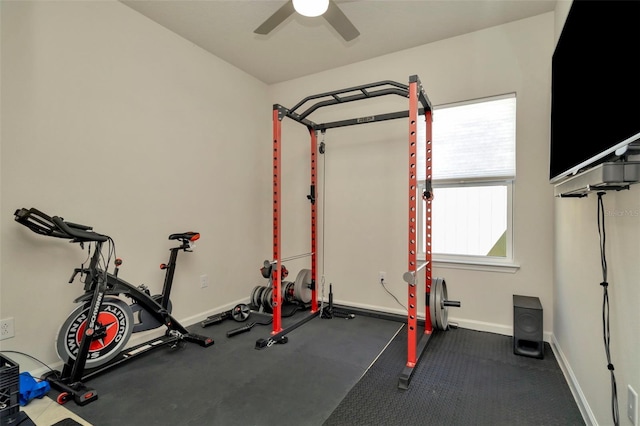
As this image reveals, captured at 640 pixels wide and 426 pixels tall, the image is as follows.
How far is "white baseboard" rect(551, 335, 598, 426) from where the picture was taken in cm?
163

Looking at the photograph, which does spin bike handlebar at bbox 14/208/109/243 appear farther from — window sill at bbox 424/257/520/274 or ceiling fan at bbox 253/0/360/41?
window sill at bbox 424/257/520/274

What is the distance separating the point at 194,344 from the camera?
271 cm

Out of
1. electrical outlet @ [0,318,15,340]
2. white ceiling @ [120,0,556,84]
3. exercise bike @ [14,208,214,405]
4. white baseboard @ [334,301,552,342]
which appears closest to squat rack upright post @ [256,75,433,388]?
white baseboard @ [334,301,552,342]

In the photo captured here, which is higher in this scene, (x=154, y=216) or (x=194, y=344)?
(x=154, y=216)

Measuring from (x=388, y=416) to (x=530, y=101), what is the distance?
111 inches

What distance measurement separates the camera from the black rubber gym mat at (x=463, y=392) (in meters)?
1.72

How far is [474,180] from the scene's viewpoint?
120 inches

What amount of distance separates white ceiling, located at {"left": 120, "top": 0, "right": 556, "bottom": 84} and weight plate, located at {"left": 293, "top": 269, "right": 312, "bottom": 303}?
8.09ft

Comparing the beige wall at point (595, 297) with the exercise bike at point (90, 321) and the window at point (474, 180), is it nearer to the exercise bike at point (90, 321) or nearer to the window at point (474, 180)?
the window at point (474, 180)

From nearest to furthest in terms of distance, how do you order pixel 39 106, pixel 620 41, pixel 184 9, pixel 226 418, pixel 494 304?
pixel 620 41, pixel 226 418, pixel 39 106, pixel 184 9, pixel 494 304

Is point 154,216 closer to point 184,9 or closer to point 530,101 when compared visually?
point 184,9

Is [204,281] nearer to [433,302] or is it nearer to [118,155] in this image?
[118,155]

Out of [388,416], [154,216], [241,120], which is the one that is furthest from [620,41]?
[241,120]

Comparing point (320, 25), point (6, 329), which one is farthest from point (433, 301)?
point (6, 329)
